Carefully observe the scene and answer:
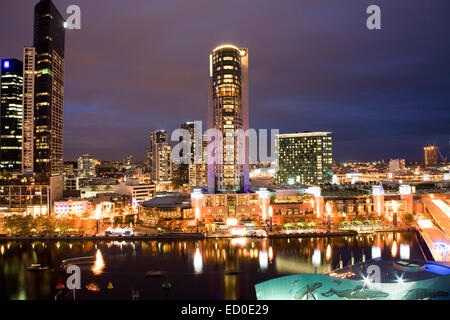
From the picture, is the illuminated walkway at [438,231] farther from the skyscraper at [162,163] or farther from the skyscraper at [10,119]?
the skyscraper at [162,163]

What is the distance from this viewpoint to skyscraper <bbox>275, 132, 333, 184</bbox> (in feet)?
198

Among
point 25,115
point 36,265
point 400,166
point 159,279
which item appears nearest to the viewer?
point 159,279

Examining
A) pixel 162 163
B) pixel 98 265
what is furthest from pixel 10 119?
pixel 98 265

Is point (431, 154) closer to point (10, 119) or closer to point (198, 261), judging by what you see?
point (198, 261)

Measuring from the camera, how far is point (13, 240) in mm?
28688

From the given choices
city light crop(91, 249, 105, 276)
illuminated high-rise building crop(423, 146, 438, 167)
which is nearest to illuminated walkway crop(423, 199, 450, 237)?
→ city light crop(91, 249, 105, 276)

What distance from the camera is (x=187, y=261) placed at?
21.6 meters

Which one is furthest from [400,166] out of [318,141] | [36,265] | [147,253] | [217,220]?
[36,265]

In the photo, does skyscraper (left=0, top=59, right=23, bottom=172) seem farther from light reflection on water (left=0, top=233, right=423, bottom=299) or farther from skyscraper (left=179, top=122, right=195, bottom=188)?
skyscraper (left=179, top=122, right=195, bottom=188)

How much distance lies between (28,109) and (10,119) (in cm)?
347
